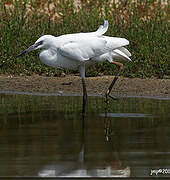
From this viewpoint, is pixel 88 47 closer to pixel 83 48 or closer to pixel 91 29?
pixel 83 48

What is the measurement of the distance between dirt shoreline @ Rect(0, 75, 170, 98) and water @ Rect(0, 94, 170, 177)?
64 centimetres

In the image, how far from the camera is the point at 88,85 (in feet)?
40.5

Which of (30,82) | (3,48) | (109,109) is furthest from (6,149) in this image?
(3,48)

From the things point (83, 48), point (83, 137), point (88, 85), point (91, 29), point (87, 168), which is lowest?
point (88, 85)

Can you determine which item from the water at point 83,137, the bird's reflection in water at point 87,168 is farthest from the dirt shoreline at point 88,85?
the bird's reflection in water at point 87,168

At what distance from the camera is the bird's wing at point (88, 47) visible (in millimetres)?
9977

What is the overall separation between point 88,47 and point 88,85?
2.26 m

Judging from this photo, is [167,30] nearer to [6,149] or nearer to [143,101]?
[143,101]

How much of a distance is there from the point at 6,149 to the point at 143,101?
398 centimetres

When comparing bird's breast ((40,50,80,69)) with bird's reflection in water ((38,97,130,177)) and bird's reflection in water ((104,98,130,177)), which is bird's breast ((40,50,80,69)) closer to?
bird's reflection in water ((104,98,130,177))

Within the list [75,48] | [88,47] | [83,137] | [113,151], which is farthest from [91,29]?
[113,151]

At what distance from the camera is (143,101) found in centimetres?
1080

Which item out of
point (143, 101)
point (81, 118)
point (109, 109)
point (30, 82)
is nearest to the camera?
point (81, 118)

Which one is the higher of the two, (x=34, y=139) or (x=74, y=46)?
(x=74, y=46)
